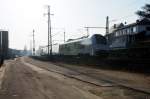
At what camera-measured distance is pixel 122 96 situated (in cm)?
1502

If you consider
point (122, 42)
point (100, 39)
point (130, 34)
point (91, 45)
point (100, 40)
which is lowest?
point (91, 45)

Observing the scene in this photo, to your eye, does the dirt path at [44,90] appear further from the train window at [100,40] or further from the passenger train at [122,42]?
the train window at [100,40]

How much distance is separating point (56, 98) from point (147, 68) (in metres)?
15.4

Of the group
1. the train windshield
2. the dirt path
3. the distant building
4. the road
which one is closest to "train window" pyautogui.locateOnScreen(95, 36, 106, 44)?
the train windshield

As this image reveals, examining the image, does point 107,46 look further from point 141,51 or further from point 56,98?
point 56,98

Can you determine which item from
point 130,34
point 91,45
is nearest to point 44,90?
point 130,34

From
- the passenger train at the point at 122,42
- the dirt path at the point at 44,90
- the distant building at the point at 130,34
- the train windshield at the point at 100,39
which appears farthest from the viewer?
the train windshield at the point at 100,39

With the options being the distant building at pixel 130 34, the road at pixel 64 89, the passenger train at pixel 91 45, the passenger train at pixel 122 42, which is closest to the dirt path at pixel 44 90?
the road at pixel 64 89

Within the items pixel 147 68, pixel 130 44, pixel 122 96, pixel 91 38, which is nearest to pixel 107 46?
pixel 91 38

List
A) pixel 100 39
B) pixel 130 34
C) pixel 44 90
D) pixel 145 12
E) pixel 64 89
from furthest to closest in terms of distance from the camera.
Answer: pixel 145 12
pixel 100 39
pixel 130 34
pixel 64 89
pixel 44 90

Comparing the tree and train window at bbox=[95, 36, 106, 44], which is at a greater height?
the tree

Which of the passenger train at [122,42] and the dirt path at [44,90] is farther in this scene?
the passenger train at [122,42]

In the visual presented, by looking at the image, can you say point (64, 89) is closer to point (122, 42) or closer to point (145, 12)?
point (122, 42)

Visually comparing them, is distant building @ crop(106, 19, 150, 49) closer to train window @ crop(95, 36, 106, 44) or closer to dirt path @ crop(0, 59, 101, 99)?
train window @ crop(95, 36, 106, 44)
